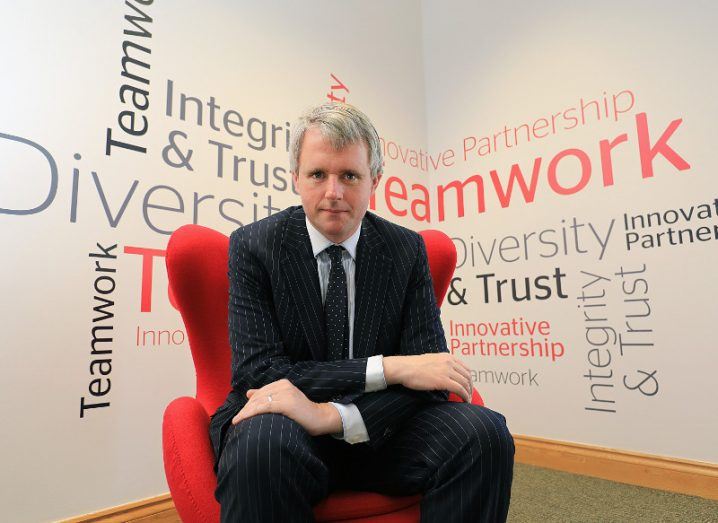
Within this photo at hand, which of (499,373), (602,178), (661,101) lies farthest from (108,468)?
(661,101)

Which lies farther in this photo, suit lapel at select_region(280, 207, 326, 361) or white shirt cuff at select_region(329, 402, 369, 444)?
suit lapel at select_region(280, 207, 326, 361)

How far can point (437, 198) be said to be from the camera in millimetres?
3119

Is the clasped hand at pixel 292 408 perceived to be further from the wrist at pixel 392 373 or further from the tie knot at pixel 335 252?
the tie knot at pixel 335 252

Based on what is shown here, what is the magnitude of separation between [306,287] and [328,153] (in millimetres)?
341

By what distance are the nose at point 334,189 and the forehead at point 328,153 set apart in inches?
1.4

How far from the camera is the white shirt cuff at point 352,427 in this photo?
92 centimetres

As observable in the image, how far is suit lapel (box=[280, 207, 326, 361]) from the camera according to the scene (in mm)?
1073

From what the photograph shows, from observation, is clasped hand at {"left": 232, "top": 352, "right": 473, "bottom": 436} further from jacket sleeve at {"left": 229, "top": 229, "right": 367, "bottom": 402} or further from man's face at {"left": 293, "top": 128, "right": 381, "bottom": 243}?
man's face at {"left": 293, "top": 128, "right": 381, "bottom": 243}

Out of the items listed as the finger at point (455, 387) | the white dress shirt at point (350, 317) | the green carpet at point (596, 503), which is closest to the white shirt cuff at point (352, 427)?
the white dress shirt at point (350, 317)

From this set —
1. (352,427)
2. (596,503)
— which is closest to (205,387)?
(352,427)

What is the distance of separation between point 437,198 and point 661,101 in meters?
1.38

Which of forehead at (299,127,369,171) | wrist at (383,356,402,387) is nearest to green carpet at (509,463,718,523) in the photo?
wrist at (383,356,402,387)

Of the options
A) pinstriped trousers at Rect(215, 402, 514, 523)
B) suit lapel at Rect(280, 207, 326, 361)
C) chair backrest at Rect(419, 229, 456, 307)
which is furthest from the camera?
chair backrest at Rect(419, 229, 456, 307)

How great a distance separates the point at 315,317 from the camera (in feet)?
3.54
